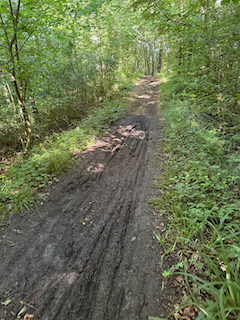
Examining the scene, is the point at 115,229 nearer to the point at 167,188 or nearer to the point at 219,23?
the point at 167,188

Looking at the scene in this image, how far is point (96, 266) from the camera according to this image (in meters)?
2.42

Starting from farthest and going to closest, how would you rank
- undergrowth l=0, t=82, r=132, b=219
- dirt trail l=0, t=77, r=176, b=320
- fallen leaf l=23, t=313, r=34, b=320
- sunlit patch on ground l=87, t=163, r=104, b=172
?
sunlit patch on ground l=87, t=163, r=104, b=172, undergrowth l=0, t=82, r=132, b=219, dirt trail l=0, t=77, r=176, b=320, fallen leaf l=23, t=313, r=34, b=320

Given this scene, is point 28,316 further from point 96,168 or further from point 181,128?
point 181,128

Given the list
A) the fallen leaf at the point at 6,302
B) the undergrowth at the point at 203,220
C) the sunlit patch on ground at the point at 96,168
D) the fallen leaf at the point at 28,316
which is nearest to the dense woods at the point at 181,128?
the undergrowth at the point at 203,220

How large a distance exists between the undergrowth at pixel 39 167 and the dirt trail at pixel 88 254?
35 cm

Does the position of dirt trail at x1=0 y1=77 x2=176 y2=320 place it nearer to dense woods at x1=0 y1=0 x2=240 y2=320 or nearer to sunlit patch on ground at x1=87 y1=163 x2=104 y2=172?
sunlit patch on ground at x1=87 y1=163 x2=104 y2=172

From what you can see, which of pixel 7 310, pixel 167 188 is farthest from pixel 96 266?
pixel 167 188

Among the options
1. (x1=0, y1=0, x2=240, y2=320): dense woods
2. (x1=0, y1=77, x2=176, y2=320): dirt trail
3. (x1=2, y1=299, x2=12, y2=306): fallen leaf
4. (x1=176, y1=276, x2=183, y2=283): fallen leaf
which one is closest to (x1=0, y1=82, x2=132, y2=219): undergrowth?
(x1=0, y1=0, x2=240, y2=320): dense woods

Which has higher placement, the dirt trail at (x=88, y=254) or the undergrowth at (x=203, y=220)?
the undergrowth at (x=203, y=220)

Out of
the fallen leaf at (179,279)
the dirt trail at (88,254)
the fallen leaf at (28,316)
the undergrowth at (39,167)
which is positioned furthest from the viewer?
the undergrowth at (39,167)

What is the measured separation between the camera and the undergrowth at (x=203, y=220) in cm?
174

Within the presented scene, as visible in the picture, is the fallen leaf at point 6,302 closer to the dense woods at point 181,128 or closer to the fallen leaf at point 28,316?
the fallen leaf at point 28,316

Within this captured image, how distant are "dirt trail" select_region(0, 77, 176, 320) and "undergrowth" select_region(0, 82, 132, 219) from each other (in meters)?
0.35

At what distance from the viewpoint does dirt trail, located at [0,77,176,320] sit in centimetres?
198
